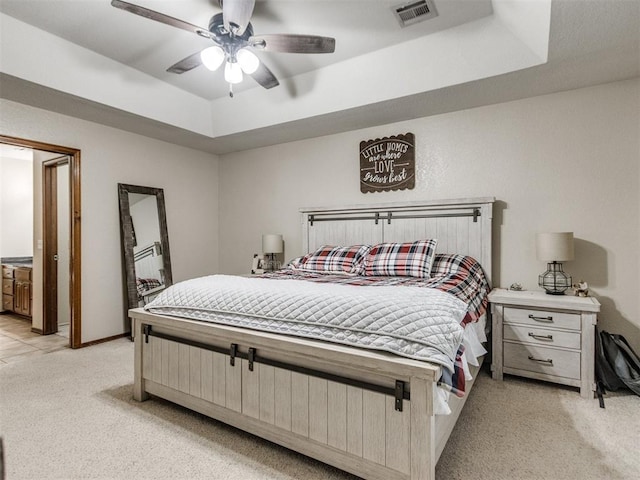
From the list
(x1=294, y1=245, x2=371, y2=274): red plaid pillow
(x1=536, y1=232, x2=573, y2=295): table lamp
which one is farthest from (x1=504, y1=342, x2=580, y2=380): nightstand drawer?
(x1=294, y1=245, x2=371, y2=274): red plaid pillow

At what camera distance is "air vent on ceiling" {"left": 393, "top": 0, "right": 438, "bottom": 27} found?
8.20 ft

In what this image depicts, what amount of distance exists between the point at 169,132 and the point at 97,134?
29.0 inches

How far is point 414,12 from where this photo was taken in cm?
258

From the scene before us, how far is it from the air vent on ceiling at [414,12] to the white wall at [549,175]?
3.67 feet

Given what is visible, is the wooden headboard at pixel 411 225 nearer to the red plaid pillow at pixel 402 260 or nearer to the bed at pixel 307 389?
the red plaid pillow at pixel 402 260

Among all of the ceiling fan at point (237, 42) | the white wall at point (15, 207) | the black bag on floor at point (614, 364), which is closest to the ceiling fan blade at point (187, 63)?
the ceiling fan at point (237, 42)

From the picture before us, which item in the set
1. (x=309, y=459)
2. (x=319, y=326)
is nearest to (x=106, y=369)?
(x=309, y=459)

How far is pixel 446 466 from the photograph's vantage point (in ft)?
5.71

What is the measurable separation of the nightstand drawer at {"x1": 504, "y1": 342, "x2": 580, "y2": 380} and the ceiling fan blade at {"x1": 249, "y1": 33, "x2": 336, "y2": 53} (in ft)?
8.42

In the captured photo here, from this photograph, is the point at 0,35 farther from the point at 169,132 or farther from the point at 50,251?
the point at 50,251

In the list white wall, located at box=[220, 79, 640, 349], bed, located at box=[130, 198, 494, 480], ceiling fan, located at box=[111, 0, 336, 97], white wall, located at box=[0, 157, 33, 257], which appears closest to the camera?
bed, located at box=[130, 198, 494, 480]

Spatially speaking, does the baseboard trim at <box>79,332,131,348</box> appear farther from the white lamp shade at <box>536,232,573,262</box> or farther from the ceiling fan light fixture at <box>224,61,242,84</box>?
the white lamp shade at <box>536,232,573,262</box>

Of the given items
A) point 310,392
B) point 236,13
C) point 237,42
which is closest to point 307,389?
point 310,392

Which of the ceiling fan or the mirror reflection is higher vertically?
the ceiling fan
